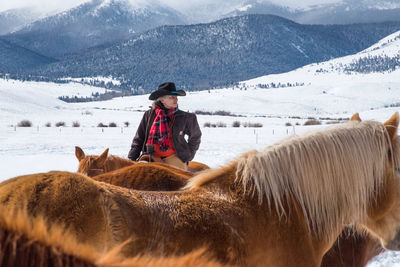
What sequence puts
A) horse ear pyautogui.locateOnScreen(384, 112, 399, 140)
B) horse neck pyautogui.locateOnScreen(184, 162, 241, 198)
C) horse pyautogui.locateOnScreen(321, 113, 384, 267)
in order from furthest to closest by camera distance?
horse pyautogui.locateOnScreen(321, 113, 384, 267) → horse ear pyautogui.locateOnScreen(384, 112, 399, 140) → horse neck pyautogui.locateOnScreen(184, 162, 241, 198)

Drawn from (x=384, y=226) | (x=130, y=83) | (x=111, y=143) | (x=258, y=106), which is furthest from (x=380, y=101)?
(x=130, y=83)

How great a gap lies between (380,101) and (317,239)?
311ft

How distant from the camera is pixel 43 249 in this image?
1.18 m

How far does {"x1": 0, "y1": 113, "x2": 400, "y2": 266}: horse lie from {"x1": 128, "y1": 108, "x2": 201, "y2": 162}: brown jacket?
2.36 m

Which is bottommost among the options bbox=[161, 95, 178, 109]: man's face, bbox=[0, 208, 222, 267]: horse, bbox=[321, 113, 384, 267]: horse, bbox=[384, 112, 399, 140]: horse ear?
bbox=[321, 113, 384, 267]: horse

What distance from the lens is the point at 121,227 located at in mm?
1628

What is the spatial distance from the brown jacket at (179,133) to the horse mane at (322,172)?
7.71 feet

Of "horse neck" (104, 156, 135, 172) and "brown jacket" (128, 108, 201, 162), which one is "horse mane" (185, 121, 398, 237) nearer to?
"brown jacket" (128, 108, 201, 162)

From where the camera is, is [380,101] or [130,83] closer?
[380,101]

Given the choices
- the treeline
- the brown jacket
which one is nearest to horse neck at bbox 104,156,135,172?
the brown jacket

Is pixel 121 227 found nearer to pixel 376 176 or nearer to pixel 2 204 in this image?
pixel 2 204

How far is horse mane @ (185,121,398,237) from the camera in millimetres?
2094

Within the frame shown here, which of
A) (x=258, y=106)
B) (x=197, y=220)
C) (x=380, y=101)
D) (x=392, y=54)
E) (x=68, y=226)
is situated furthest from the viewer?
(x=392, y=54)

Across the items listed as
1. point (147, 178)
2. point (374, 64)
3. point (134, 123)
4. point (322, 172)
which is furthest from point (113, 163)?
point (374, 64)
